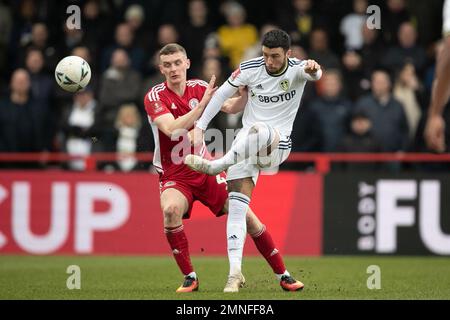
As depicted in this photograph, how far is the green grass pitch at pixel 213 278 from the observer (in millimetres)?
8844

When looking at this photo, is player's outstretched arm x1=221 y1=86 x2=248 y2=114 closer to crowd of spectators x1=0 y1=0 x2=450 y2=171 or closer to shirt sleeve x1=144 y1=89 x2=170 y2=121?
shirt sleeve x1=144 y1=89 x2=170 y2=121

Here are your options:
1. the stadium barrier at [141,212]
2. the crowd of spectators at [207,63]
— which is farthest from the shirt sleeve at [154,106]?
the crowd of spectators at [207,63]

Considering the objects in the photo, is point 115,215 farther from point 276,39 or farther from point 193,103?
point 276,39

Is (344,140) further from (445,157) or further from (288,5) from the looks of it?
(288,5)

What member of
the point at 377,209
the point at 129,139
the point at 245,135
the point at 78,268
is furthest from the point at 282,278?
the point at 129,139

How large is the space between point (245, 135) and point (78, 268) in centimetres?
391

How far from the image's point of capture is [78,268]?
11.9 meters

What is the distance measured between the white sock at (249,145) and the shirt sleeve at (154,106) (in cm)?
88

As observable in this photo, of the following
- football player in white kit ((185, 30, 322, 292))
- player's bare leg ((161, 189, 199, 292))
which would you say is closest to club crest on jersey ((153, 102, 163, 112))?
football player in white kit ((185, 30, 322, 292))

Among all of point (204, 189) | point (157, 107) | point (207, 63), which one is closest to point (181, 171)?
point (204, 189)

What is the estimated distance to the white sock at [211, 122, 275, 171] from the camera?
345 inches

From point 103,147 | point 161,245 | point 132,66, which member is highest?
point 132,66

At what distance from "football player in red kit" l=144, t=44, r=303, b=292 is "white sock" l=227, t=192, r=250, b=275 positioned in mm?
252

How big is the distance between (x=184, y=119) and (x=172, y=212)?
0.86 m
